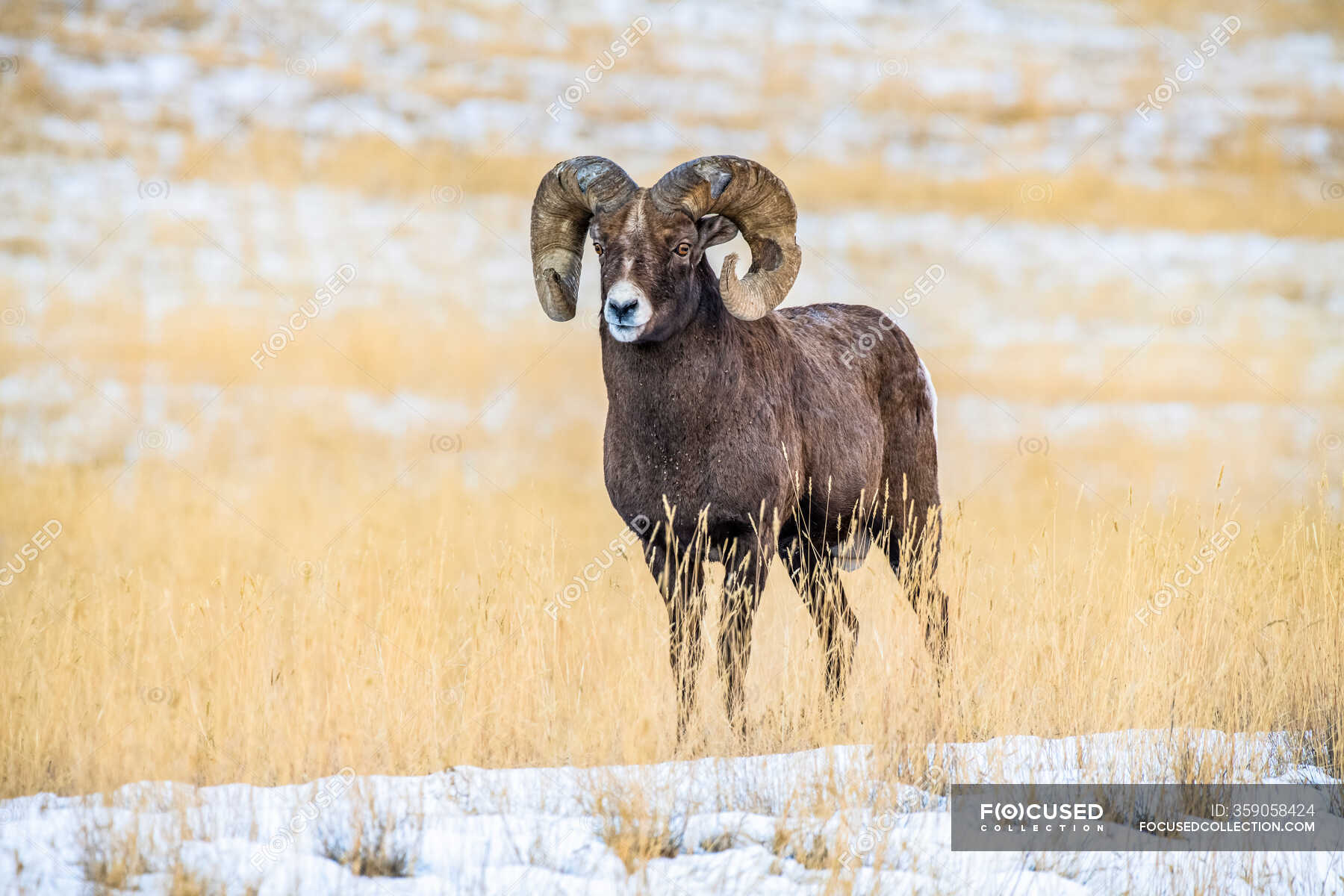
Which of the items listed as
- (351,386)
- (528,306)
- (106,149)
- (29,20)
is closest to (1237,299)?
(528,306)

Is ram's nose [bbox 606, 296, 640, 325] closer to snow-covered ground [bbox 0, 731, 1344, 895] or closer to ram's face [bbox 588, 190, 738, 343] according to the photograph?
ram's face [bbox 588, 190, 738, 343]

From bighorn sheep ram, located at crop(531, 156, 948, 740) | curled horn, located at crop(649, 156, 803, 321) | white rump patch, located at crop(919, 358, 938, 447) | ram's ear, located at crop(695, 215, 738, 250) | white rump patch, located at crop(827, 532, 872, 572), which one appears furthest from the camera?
white rump patch, located at crop(919, 358, 938, 447)

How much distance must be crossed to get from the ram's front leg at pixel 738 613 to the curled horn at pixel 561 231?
2.02 metres

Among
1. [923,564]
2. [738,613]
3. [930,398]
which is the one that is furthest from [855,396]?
[738,613]

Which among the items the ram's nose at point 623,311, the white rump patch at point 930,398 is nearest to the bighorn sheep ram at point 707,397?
the ram's nose at point 623,311

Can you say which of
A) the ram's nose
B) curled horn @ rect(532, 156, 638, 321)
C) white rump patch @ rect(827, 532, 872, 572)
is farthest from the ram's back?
the ram's nose

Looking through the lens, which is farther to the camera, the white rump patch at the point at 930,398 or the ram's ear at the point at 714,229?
the white rump patch at the point at 930,398

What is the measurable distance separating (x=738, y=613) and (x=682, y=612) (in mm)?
317

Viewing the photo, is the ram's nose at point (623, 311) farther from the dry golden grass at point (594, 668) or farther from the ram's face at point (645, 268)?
the dry golden grass at point (594, 668)

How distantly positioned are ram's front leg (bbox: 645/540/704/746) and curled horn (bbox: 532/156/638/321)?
70.7 inches

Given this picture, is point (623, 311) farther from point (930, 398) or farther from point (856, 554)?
point (930, 398)

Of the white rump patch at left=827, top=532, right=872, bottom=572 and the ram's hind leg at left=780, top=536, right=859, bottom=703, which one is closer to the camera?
the ram's hind leg at left=780, top=536, right=859, bottom=703

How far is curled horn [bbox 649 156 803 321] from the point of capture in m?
6.80

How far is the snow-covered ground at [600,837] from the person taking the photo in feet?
14.0
